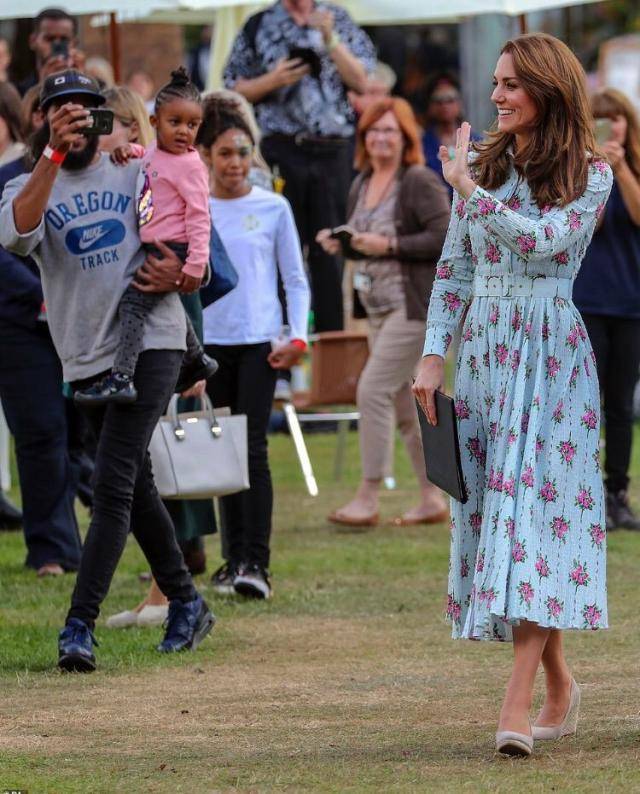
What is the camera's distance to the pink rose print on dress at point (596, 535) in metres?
5.27

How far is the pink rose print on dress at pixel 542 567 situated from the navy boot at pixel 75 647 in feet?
6.60

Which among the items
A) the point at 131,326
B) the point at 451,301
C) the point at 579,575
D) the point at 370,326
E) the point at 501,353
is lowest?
the point at 370,326

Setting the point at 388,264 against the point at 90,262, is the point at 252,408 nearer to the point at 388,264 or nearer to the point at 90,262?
the point at 90,262

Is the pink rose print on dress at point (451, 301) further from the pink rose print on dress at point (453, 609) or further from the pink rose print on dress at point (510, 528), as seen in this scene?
the pink rose print on dress at point (453, 609)

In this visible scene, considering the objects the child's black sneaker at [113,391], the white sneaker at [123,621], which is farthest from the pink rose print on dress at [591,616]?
the white sneaker at [123,621]

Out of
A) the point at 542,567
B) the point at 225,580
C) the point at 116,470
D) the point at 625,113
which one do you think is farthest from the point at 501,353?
the point at 625,113

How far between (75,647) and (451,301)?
1.99 meters

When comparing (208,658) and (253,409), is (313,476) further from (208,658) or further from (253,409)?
(208,658)

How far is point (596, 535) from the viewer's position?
529 cm

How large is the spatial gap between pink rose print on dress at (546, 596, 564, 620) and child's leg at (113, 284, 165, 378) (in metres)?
1.90

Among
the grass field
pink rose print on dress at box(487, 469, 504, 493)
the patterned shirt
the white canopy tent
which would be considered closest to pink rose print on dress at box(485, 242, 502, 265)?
pink rose print on dress at box(487, 469, 504, 493)

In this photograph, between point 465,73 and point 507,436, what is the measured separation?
16.4 metres

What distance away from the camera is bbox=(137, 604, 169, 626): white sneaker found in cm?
749

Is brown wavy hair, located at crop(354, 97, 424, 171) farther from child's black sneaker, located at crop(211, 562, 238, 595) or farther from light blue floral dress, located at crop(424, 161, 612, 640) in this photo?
light blue floral dress, located at crop(424, 161, 612, 640)
